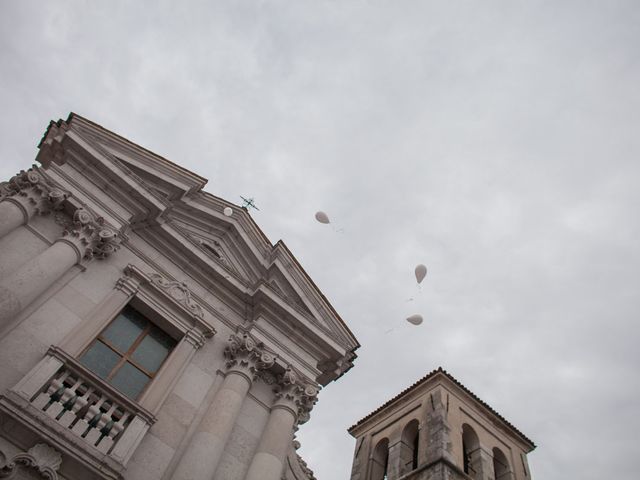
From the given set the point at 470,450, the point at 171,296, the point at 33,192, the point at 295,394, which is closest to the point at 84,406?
the point at 171,296

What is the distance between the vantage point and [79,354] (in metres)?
8.52

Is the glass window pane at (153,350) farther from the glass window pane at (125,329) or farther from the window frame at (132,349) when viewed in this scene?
the glass window pane at (125,329)

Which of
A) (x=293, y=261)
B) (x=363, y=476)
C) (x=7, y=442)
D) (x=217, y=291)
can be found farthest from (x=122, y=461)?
(x=363, y=476)

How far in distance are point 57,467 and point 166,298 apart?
387 centimetres

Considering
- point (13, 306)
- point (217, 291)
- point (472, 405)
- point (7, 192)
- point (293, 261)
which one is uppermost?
point (472, 405)

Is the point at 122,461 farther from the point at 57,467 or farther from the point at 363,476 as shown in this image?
the point at 363,476

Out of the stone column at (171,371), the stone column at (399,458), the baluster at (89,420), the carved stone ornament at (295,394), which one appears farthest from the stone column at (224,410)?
the stone column at (399,458)

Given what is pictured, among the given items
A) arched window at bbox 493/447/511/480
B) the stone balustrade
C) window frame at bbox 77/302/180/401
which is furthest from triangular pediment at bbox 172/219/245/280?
arched window at bbox 493/447/511/480

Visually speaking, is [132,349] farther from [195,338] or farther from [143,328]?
[195,338]

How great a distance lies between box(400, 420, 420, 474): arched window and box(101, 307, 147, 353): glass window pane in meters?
12.6

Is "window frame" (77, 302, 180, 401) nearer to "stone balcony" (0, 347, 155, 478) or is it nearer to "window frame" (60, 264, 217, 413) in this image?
"window frame" (60, 264, 217, 413)

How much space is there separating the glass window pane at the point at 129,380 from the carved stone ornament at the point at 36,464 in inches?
77.3

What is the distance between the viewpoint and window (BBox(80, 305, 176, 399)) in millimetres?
8979

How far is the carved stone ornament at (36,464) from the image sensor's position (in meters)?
6.63
